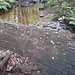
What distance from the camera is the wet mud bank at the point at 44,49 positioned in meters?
3.31

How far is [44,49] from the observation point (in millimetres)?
4059

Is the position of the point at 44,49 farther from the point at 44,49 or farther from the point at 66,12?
the point at 66,12

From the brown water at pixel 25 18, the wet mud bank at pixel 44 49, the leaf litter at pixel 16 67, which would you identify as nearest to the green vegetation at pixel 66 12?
the brown water at pixel 25 18

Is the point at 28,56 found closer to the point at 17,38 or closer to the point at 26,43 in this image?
the point at 26,43

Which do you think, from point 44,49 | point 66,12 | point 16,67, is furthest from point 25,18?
point 16,67

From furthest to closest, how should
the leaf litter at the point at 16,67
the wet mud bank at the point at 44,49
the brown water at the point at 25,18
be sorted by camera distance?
1. the brown water at the point at 25,18
2. the wet mud bank at the point at 44,49
3. the leaf litter at the point at 16,67

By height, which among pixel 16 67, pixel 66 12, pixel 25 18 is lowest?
pixel 16 67

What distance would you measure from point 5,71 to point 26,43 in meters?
1.85

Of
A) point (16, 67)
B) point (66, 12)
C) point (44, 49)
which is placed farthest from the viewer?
point (66, 12)

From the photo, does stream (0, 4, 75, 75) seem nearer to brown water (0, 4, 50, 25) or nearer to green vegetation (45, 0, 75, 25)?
green vegetation (45, 0, 75, 25)

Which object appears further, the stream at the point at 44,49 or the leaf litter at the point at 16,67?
the stream at the point at 44,49

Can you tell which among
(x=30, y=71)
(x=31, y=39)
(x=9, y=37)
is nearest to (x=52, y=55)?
(x=30, y=71)

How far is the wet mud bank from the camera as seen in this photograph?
3.31 meters

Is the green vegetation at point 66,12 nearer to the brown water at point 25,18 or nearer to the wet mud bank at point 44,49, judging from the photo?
the brown water at point 25,18
